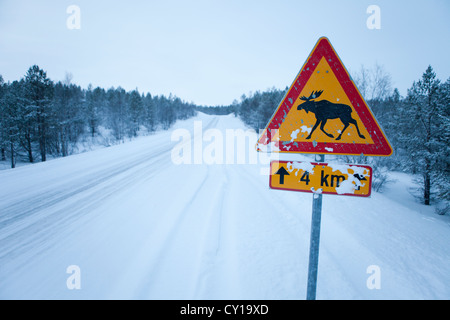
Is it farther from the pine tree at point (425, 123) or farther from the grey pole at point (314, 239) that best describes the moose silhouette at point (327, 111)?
the pine tree at point (425, 123)

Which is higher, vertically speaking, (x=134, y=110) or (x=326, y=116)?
(x=134, y=110)

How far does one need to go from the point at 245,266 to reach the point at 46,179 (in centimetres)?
743

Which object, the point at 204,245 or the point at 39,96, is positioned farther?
the point at 39,96

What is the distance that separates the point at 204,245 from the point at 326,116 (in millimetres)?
2609

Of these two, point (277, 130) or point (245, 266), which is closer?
point (277, 130)

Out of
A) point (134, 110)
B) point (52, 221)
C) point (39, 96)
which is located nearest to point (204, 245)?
point (52, 221)

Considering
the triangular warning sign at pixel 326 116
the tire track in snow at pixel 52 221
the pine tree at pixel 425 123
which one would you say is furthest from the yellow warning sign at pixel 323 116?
the pine tree at pixel 425 123

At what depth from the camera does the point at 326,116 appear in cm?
147

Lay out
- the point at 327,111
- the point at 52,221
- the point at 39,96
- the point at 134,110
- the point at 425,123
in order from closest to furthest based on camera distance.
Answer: the point at 327,111, the point at 52,221, the point at 425,123, the point at 39,96, the point at 134,110

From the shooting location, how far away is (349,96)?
4.94 feet

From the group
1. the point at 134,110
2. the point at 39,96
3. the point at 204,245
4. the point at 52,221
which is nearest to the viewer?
the point at 204,245

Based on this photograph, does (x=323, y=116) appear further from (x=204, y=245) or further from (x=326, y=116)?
(x=204, y=245)
